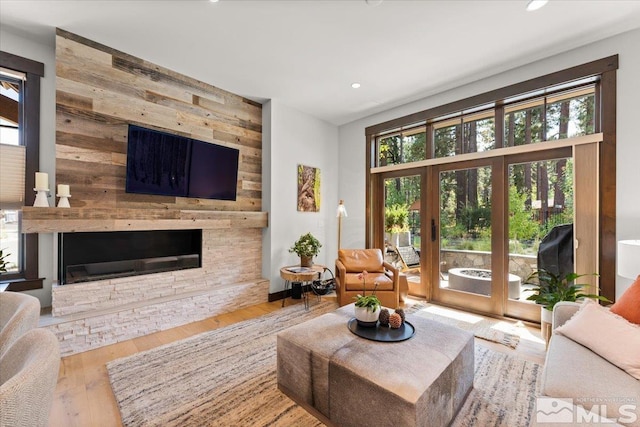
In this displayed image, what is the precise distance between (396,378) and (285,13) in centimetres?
284

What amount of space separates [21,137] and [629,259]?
17.6 feet

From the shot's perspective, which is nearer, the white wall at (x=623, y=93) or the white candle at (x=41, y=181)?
the white candle at (x=41, y=181)

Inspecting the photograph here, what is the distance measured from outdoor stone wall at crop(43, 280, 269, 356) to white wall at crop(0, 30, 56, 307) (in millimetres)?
576

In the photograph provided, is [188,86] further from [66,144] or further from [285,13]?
[285,13]

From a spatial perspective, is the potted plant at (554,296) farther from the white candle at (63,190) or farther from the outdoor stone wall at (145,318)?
the white candle at (63,190)

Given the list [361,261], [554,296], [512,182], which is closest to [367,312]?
[554,296]

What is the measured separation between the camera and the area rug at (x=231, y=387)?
5.75ft

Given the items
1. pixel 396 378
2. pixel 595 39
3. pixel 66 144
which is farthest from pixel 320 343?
pixel 595 39

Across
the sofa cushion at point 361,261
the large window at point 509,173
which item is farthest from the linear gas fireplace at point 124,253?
the large window at point 509,173

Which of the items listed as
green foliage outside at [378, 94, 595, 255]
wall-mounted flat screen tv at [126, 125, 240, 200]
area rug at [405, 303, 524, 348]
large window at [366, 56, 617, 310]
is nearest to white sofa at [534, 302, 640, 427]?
area rug at [405, 303, 524, 348]

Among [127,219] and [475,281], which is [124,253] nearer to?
[127,219]

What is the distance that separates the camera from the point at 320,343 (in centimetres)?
184

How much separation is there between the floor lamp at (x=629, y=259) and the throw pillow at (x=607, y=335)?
1.53 feet

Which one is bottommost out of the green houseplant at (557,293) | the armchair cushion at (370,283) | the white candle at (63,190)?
the armchair cushion at (370,283)
